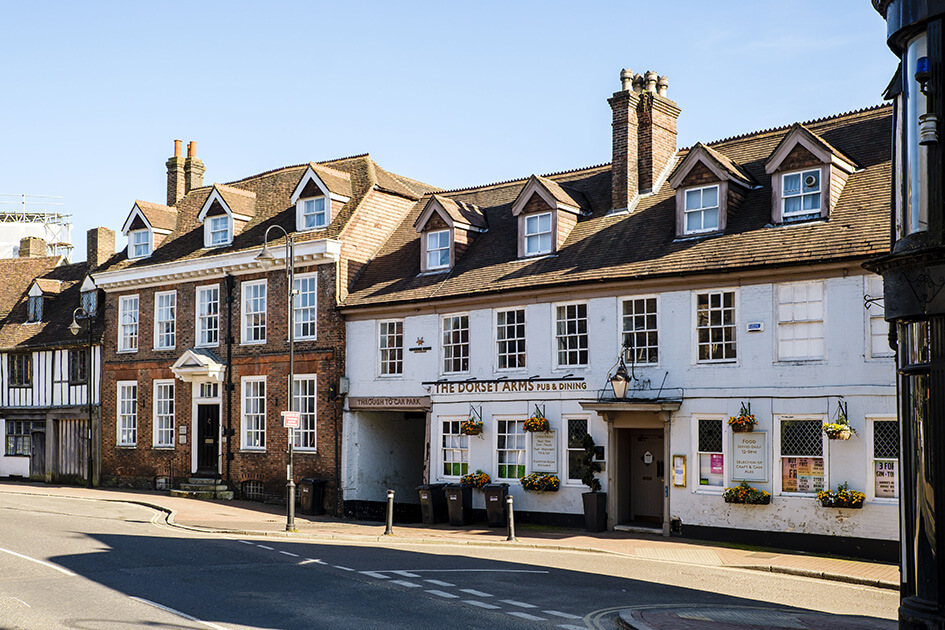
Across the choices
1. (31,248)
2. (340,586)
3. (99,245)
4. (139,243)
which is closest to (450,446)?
(340,586)

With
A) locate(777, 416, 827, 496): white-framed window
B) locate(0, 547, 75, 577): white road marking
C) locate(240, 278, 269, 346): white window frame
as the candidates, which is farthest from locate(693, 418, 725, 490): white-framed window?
locate(240, 278, 269, 346): white window frame

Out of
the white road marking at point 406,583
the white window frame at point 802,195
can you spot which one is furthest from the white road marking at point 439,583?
the white window frame at point 802,195

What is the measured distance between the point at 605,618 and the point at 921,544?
3877 mm

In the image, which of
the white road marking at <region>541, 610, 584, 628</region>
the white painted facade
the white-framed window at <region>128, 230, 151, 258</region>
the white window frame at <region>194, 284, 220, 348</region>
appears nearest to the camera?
the white road marking at <region>541, 610, 584, 628</region>

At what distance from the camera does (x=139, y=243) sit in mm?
35375

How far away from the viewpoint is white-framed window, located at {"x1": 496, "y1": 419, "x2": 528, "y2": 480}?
24359 millimetres

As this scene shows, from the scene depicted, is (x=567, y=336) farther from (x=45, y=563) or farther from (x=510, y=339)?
(x=45, y=563)

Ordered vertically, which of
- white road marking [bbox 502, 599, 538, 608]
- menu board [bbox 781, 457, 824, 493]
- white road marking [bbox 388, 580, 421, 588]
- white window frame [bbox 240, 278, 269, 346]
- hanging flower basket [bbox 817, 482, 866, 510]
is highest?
white window frame [bbox 240, 278, 269, 346]

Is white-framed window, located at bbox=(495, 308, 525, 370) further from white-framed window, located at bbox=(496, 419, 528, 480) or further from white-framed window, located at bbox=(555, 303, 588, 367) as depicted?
white-framed window, located at bbox=(496, 419, 528, 480)

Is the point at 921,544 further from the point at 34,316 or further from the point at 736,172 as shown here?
the point at 34,316

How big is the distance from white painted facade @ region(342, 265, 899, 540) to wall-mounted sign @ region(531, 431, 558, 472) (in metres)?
0.17

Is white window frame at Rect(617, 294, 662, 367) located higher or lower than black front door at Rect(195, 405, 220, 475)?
higher

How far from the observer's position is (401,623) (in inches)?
453

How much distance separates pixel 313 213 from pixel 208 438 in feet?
Answer: 26.7
